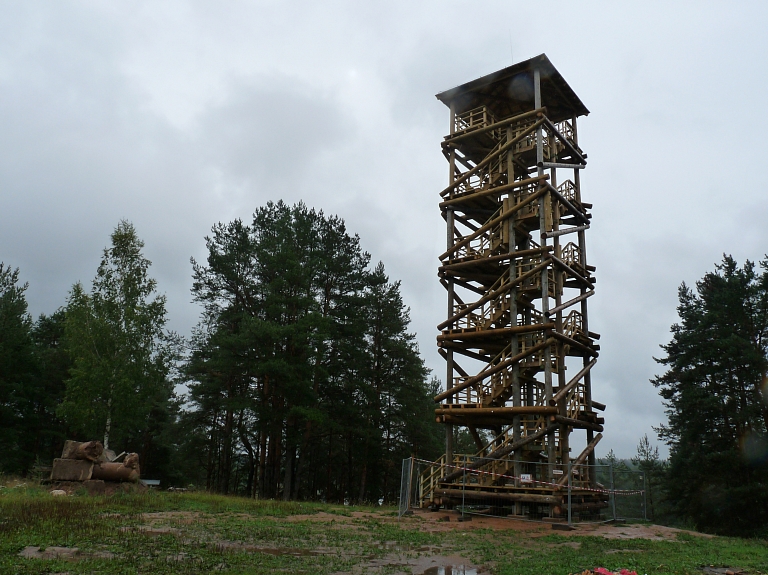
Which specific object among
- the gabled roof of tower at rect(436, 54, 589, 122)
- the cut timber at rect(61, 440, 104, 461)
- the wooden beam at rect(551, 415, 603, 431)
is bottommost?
the cut timber at rect(61, 440, 104, 461)

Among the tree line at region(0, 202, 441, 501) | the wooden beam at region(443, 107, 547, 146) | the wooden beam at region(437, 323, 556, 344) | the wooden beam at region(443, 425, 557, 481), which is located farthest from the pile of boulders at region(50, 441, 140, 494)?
the wooden beam at region(443, 107, 547, 146)

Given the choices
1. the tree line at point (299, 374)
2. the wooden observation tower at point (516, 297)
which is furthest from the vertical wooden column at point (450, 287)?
the tree line at point (299, 374)

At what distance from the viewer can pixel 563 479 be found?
19.6 metres

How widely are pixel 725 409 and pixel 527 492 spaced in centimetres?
1478

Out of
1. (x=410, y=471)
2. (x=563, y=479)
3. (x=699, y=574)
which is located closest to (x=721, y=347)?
(x=563, y=479)

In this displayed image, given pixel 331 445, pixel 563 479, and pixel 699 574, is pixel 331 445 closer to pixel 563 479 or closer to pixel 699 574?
pixel 563 479

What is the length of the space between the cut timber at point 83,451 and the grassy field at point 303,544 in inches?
134

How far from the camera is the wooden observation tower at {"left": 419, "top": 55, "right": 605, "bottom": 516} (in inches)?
848

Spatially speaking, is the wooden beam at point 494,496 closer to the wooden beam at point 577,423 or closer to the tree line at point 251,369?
the wooden beam at point 577,423

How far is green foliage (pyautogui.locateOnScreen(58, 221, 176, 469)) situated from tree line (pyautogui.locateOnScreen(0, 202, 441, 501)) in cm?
7

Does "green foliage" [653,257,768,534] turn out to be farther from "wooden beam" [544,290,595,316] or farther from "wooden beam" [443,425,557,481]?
"wooden beam" [443,425,557,481]

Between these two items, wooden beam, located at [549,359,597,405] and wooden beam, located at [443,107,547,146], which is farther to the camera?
wooden beam, located at [443,107,547,146]

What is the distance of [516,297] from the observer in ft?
78.1

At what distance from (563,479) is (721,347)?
49.5 feet
